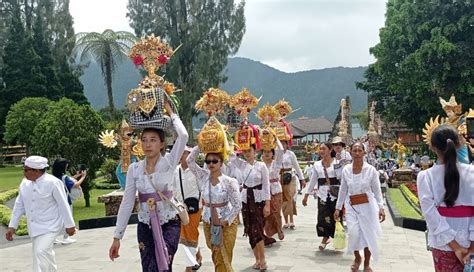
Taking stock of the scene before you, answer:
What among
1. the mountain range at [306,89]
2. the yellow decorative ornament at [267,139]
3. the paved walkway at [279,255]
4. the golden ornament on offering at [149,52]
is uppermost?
the mountain range at [306,89]

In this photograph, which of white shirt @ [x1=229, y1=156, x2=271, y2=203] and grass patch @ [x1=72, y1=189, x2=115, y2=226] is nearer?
white shirt @ [x1=229, y1=156, x2=271, y2=203]

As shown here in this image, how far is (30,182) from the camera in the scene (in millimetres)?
6211

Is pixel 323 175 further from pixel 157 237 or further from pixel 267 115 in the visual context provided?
pixel 157 237

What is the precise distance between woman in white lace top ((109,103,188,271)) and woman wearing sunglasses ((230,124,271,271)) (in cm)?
283

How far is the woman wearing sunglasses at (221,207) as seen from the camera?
6.02 m

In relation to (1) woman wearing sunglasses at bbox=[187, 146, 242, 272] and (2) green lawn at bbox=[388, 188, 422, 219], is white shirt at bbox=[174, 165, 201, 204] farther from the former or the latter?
(2) green lawn at bbox=[388, 188, 422, 219]

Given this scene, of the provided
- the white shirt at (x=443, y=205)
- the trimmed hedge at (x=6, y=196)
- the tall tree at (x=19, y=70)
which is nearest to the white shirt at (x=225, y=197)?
the white shirt at (x=443, y=205)

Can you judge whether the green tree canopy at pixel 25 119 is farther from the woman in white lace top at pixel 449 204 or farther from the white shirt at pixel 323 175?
the woman in white lace top at pixel 449 204

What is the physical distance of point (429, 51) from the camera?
92.1 ft

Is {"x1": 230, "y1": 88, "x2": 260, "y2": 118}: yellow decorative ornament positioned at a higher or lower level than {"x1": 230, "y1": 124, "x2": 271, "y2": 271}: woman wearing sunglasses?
higher

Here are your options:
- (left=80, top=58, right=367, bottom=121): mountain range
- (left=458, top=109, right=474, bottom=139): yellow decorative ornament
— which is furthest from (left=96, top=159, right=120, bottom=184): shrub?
(left=80, top=58, right=367, bottom=121): mountain range

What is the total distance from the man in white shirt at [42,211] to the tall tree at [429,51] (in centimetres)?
2561

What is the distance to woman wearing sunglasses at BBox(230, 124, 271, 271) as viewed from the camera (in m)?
7.59

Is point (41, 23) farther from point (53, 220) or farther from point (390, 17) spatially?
point (53, 220)
